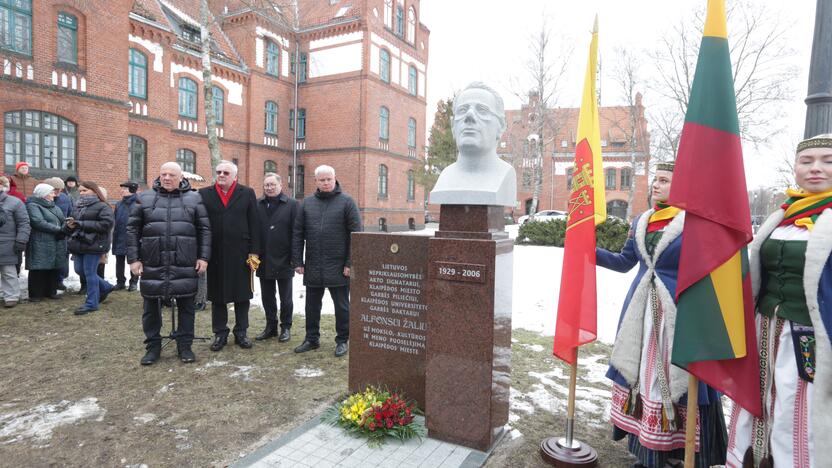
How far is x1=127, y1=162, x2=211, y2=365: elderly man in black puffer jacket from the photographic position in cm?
469

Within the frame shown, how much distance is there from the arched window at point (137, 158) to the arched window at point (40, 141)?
2853mm

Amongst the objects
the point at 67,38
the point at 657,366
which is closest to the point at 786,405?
the point at 657,366

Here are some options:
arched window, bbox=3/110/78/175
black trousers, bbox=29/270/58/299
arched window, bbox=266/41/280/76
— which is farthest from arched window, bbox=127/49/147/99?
black trousers, bbox=29/270/58/299

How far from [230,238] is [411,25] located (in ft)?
85.1

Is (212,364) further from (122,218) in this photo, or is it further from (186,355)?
(122,218)

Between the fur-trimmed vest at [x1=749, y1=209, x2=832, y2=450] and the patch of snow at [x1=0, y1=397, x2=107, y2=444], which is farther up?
the fur-trimmed vest at [x1=749, y1=209, x2=832, y2=450]

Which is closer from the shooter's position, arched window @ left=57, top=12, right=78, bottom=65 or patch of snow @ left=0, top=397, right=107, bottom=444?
patch of snow @ left=0, top=397, right=107, bottom=444

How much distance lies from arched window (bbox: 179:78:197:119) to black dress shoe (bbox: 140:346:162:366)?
19205 mm

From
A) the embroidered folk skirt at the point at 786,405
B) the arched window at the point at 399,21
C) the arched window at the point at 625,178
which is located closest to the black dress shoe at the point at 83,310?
the embroidered folk skirt at the point at 786,405

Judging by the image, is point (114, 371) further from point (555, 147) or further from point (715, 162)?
point (555, 147)

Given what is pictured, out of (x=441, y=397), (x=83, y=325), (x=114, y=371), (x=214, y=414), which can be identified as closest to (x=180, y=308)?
(x=114, y=371)

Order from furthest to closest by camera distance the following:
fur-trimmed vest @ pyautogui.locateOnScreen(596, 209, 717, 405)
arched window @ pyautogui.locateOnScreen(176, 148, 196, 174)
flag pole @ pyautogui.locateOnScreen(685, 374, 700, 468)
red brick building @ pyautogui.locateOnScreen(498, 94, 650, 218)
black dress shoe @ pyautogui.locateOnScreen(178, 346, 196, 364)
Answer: red brick building @ pyautogui.locateOnScreen(498, 94, 650, 218)
arched window @ pyautogui.locateOnScreen(176, 148, 196, 174)
black dress shoe @ pyautogui.locateOnScreen(178, 346, 196, 364)
fur-trimmed vest @ pyautogui.locateOnScreen(596, 209, 717, 405)
flag pole @ pyautogui.locateOnScreen(685, 374, 700, 468)

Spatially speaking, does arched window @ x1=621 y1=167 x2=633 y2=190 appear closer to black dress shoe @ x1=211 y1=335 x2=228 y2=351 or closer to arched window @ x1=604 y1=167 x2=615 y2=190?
arched window @ x1=604 y1=167 x2=615 y2=190

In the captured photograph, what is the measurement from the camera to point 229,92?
23156 millimetres
